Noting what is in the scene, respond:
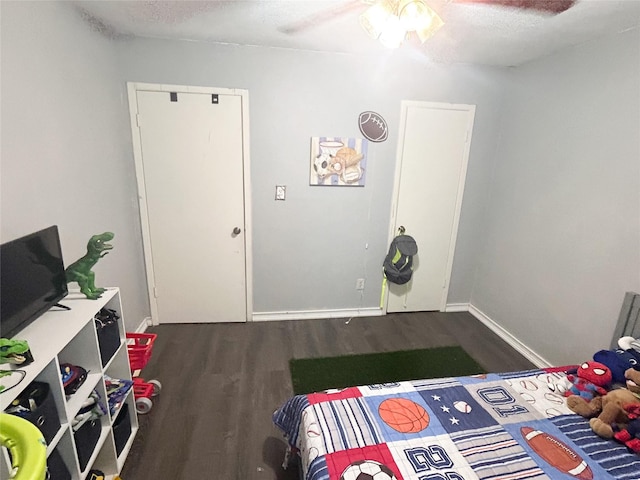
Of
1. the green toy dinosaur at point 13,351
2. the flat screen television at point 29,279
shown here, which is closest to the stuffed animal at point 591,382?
the green toy dinosaur at point 13,351

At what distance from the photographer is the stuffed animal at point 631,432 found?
1.26 metres

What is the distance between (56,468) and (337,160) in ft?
8.24

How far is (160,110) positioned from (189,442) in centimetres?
234

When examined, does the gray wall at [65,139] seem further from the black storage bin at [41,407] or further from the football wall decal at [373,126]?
the football wall decal at [373,126]

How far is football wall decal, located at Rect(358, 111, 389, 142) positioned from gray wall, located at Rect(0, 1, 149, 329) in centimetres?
192

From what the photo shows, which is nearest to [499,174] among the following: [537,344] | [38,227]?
[537,344]

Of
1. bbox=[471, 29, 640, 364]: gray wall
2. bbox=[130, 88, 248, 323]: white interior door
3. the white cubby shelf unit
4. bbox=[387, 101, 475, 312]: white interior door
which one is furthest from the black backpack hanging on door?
the white cubby shelf unit

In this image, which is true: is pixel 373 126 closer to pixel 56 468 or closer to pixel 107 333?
pixel 107 333

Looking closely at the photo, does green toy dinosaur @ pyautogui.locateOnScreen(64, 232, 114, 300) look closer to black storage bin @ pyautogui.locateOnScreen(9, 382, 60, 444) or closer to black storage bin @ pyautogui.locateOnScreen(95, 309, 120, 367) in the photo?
black storage bin @ pyautogui.locateOnScreen(95, 309, 120, 367)

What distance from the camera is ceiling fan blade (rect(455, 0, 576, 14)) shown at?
166cm

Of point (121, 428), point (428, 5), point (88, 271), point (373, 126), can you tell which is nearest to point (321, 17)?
point (428, 5)

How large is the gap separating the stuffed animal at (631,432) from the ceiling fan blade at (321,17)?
226 centimetres

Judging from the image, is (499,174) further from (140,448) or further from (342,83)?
(140,448)

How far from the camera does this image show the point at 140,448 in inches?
67.2
